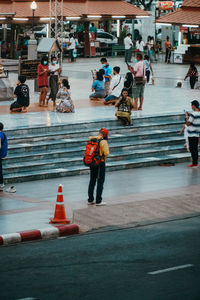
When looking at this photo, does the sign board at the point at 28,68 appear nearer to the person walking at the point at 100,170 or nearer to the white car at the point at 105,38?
the person walking at the point at 100,170

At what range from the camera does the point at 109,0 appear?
44688 mm

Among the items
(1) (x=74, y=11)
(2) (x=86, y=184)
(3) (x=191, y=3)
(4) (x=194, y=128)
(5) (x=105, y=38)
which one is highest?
(3) (x=191, y=3)

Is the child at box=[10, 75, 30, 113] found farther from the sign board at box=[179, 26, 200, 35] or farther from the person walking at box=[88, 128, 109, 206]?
the sign board at box=[179, 26, 200, 35]

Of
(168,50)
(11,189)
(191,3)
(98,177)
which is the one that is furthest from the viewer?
(168,50)

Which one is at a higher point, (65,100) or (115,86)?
(115,86)

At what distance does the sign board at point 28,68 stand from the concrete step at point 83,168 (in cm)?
1003

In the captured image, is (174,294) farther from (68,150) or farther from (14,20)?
(14,20)

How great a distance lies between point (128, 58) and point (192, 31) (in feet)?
19.3

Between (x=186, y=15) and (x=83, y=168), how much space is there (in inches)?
836

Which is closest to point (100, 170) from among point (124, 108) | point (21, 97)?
point (124, 108)

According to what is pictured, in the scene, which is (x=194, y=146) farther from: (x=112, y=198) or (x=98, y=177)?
Answer: (x=98, y=177)

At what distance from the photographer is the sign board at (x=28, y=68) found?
96.0 feet

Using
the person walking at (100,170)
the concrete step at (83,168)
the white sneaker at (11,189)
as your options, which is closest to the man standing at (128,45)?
the concrete step at (83,168)

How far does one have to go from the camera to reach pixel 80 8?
43.2m
